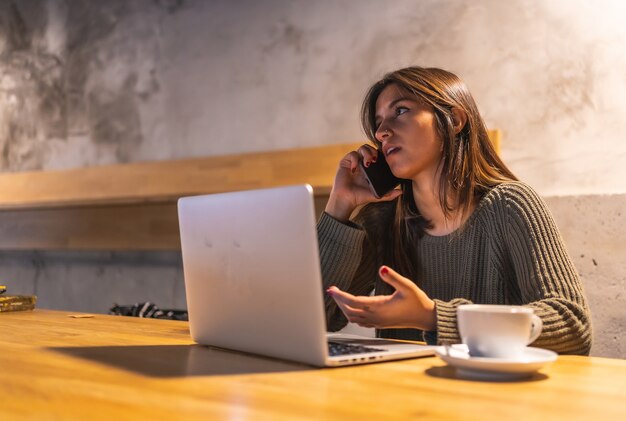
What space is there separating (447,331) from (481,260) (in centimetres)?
51

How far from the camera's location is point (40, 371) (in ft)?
3.19

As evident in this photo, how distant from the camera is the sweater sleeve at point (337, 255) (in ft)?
5.65

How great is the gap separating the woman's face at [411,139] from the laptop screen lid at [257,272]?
0.72 m

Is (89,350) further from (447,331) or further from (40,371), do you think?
(447,331)

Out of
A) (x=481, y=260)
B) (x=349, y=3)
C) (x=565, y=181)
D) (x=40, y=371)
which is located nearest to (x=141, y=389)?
(x=40, y=371)

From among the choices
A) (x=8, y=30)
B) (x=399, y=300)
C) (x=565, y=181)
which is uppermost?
(x=8, y=30)

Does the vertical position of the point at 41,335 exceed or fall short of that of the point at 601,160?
it falls short

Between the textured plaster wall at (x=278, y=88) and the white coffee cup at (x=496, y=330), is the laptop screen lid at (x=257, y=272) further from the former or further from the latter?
the textured plaster wall at (x=278, y=88)

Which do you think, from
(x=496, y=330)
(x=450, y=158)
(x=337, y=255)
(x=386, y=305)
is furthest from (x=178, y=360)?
(x=450, y=158)

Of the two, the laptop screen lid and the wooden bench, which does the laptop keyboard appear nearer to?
the laptop screen lid

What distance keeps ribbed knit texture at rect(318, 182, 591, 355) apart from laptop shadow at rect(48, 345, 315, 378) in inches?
13.0

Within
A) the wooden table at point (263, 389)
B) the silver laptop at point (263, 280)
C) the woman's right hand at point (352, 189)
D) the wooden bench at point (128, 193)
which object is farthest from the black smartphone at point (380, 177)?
the wooden bench at point (128, 193)

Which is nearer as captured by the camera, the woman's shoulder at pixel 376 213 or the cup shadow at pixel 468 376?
the cup shadow at pixel 468 376

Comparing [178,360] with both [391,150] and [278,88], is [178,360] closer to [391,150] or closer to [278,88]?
[391,150]
